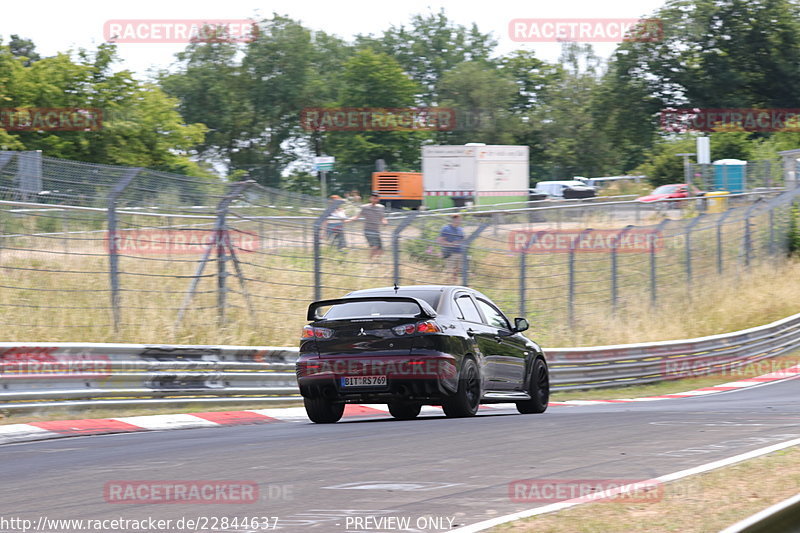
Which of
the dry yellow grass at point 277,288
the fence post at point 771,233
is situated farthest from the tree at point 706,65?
the dry yellow grass at point 277,288

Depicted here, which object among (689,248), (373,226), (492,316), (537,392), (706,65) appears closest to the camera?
(492,316)

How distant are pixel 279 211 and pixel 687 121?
6628 cm

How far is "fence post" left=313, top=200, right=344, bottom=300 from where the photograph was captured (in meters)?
16.3

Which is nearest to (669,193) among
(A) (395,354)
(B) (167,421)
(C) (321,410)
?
(C) (321,410)

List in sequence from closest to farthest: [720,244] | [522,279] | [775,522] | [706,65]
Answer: [775,522], [522,279], [720,244], [706,65]

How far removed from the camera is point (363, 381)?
11.6m

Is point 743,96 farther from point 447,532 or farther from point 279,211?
point 447,532

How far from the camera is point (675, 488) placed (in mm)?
6594

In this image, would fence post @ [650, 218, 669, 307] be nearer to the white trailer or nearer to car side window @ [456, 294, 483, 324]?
car side window @ [456, 294, 483, 324]

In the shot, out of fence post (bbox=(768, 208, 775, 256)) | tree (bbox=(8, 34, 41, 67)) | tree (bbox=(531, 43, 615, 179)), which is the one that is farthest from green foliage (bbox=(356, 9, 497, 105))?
fence post (bbox=(768, 208, 775, 256))

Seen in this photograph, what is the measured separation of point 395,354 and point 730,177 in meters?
42.3

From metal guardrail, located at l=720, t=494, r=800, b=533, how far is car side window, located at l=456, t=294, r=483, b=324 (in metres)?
7.79

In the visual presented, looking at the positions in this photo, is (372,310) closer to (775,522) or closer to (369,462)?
(369,462)

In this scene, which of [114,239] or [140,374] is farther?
[114,239]
